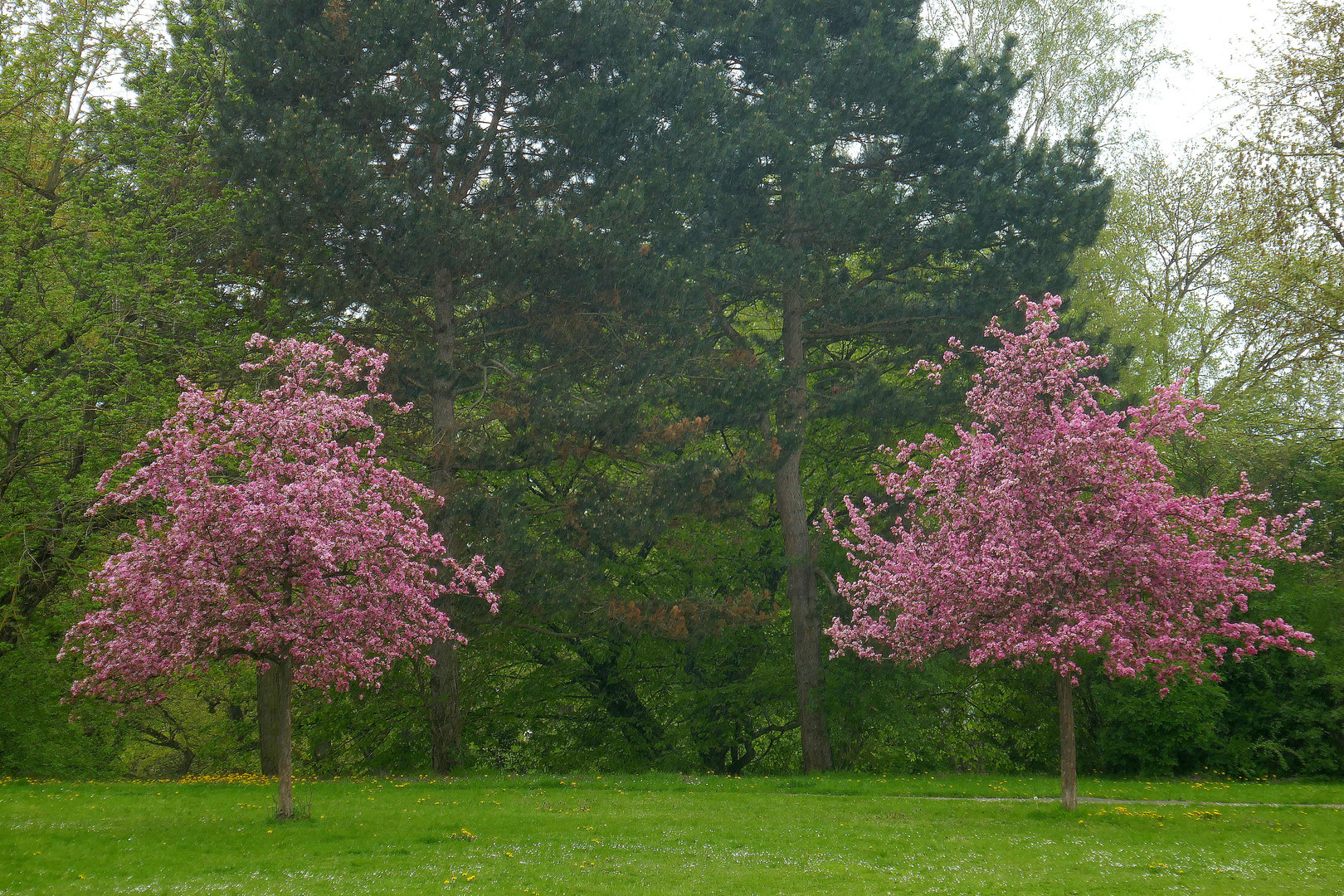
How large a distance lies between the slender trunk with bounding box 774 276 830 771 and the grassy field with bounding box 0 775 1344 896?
4454 mm

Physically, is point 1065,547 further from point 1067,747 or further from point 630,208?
point 630,208

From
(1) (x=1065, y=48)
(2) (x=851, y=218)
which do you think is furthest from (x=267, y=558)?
(1) (x=1065, y=48)

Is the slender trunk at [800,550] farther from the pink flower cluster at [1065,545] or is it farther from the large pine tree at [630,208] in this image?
the pink flower cluster at [1065,545]

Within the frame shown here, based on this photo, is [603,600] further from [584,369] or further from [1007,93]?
[1007,93]

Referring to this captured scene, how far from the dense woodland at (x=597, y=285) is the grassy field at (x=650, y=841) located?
4.14 metres

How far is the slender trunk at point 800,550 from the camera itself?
21.5 m

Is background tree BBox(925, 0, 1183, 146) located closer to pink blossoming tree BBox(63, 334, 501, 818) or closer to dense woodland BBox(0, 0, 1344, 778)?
dense woodland BBox(0, 0, 1344, 778)

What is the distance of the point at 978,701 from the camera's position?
24797 mm

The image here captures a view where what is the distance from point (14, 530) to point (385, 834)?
10.4 meters

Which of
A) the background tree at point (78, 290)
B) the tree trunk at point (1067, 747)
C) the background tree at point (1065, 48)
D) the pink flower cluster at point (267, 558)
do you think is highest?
the background tree at point (1065, 48)

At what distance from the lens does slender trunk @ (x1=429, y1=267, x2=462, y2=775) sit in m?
18.4

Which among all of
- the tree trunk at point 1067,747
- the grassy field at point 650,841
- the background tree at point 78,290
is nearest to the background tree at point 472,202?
the background tree at point 78,290

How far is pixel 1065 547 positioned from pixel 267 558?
30.6ft

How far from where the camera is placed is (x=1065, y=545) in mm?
13102
